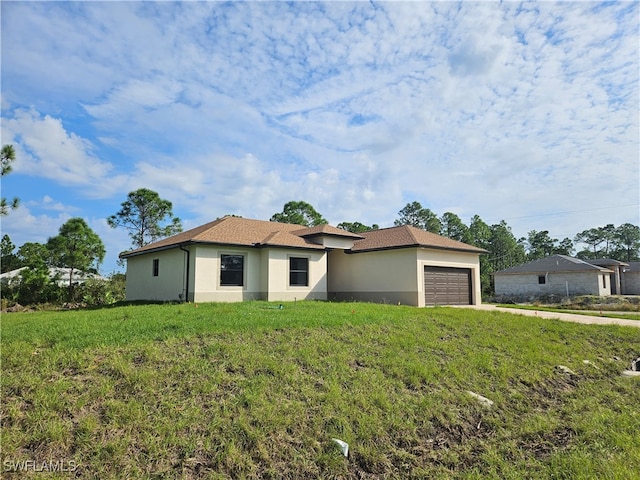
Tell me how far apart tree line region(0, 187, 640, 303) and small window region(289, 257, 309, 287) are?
10.8 m

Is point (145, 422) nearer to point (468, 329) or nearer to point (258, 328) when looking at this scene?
point (258, 328)

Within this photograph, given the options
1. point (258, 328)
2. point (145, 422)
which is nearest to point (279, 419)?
point (145, 422)

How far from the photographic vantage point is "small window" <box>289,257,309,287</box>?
18.3m

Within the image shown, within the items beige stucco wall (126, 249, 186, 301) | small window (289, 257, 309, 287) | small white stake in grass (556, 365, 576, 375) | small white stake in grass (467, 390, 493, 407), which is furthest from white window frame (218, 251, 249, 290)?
small white stake in grass (556, 365, 576, 375)

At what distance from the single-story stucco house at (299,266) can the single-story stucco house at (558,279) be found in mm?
18673

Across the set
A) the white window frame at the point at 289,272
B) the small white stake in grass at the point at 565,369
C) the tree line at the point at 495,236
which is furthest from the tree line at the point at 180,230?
the small white stake in grass at the point at 565,369

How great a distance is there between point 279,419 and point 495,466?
111 inches

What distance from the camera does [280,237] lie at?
60.5ft

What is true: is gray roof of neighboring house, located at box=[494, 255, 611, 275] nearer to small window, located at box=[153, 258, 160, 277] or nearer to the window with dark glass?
the window with dark glass

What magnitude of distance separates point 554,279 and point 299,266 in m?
27.7

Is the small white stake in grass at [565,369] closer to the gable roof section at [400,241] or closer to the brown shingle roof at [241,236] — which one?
the gable roof section at [400,241]

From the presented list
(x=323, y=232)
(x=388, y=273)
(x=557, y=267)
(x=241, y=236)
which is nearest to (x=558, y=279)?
(x=557, y=267)

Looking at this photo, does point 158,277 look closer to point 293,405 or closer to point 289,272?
point 289,272

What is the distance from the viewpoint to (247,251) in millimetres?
17438
